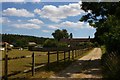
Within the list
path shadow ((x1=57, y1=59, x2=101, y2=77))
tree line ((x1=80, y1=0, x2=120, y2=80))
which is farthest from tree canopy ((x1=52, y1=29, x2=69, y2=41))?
path shadow ((x1=57, y1=59, x2=101, y2=77))

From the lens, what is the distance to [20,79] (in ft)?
41.8

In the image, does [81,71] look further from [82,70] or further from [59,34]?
[59,34]

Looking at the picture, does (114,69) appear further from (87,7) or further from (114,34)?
(87,7)

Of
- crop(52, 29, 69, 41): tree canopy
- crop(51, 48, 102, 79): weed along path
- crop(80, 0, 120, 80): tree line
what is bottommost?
crop(51, 48, 102, 79): weed along path

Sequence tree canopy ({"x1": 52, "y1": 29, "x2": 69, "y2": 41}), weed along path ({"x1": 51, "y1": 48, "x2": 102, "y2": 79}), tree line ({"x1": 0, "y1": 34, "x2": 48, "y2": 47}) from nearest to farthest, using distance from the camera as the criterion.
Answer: weed along path ({"x1": 51, "y1": 48, "x2": 102, "y2": 79}) < tree line ({"x1": 0, "y1": 34, "x2": 48, "y2": 47}) < tree canopy ({"x1": 52, "y1": 29, "x2": 69, "y2": 41})

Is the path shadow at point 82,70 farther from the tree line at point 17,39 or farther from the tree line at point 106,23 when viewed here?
the tree line at point 17,39

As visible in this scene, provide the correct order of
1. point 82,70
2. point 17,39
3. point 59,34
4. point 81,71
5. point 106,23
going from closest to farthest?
point 81,71, point 82,70, point 106,23, point 17,39, point 59,34

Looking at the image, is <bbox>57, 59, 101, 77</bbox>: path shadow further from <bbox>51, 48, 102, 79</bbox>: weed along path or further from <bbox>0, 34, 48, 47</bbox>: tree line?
<bbox>0, 34, 48, 47</bbox>: tree line

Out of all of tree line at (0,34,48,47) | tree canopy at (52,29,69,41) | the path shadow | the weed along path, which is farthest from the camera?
tree canopy at (52,29,69,41)

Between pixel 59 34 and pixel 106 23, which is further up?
pixel 59 34

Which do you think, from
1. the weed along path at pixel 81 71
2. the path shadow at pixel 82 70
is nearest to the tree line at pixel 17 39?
the weed along path at pixel 81 71

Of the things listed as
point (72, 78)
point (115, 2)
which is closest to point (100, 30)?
point (115, 2)

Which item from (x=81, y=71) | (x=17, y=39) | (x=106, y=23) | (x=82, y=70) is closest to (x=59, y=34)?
(x=17, y=39)

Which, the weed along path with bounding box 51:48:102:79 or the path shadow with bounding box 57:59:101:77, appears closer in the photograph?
the weed along path with bounding box 51:48:102:79
